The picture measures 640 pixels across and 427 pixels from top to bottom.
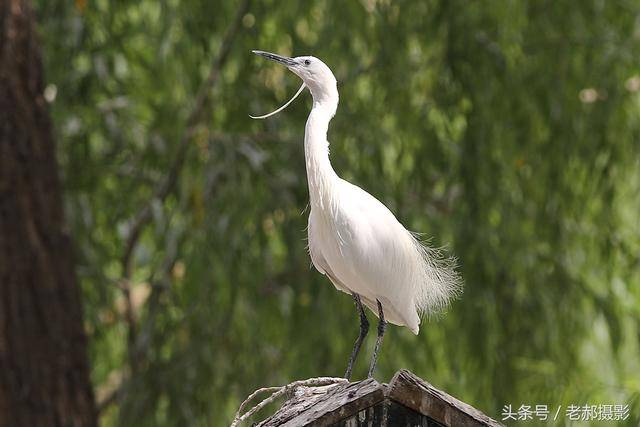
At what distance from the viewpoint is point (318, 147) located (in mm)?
1445

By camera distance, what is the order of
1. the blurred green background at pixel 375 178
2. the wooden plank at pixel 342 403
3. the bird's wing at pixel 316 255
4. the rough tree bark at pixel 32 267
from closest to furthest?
the wooden plank at pixel 342 403 → the bird's wing at pixel 316 255 → the rough tree bark at pixel 32 267 → the blurred green background at pixel 375 178

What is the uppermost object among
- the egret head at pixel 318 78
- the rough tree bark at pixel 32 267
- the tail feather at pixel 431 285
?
the egret head at pixel 318 78

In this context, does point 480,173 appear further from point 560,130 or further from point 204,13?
point 204,13

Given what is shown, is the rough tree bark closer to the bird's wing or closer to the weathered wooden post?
the bird's wing

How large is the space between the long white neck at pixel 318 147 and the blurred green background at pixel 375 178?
1.14 meters

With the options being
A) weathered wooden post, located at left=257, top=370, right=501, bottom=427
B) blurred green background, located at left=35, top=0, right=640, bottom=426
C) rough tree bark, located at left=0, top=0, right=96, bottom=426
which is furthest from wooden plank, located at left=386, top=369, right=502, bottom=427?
rough tree bark, located at left=0, top=0, right=96, bottom=426

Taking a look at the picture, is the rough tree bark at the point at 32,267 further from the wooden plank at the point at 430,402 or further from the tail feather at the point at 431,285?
the wooden plank at the point at 430,402

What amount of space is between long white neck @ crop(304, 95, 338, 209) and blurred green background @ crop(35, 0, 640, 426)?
44.9 inches

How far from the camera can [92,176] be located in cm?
287

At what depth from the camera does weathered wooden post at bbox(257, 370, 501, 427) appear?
4.03ft

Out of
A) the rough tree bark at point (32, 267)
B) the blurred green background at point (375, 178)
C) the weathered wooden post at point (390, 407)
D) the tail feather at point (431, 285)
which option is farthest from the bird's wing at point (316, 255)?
the rough tree bark at point (32, 267)

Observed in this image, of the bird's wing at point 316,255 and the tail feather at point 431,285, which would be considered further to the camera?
Answer: the tail feather at point 431,285

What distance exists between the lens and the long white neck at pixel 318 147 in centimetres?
143

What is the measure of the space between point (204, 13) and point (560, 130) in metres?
0.90
